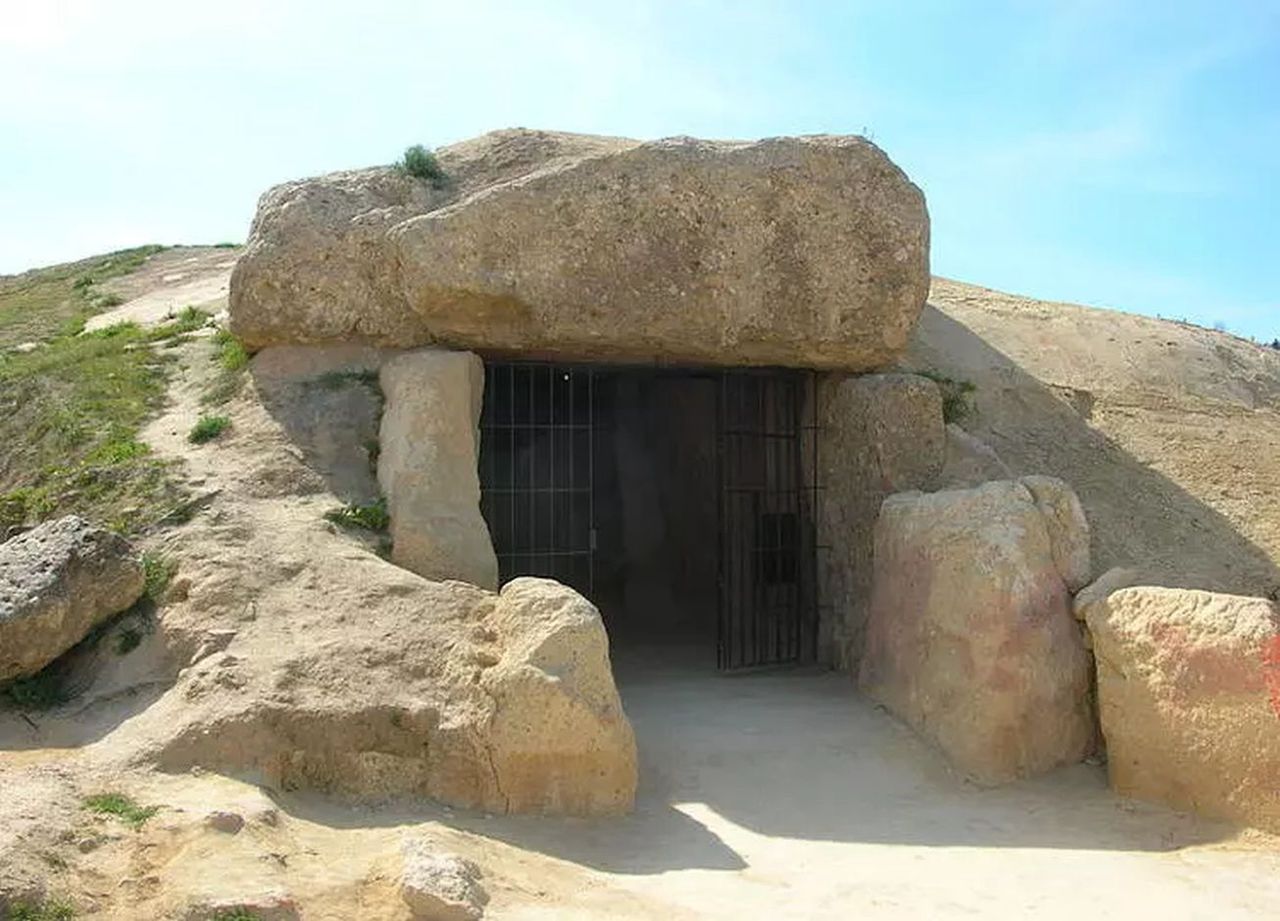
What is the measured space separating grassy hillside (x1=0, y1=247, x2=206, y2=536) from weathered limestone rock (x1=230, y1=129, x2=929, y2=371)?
4.27 ft

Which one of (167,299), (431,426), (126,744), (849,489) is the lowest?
(126,744)

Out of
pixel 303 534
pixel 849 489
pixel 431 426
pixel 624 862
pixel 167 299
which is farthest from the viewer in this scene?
pixel 167 299

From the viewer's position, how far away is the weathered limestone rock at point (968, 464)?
988 centimetres

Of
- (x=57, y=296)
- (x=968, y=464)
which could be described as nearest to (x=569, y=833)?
(x=968, y=464)

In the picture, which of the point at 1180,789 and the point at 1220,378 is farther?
the point at 1220,378

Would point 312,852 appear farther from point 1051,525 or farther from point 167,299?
point 167,299

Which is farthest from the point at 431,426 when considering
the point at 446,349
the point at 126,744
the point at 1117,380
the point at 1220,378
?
the point at 1220,378

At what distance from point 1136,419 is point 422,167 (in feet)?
22.5

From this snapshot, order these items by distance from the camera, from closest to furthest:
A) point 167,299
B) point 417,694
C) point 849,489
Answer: point 417,694
point 849,489
point 167,299

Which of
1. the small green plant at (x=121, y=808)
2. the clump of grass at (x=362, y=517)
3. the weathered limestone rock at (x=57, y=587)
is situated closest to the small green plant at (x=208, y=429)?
the clump of grass at (x=362, y=517)

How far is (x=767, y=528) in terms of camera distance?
11.5 meters

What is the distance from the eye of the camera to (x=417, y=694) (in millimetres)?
6871

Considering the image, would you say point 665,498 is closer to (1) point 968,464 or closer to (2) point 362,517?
(1) point 968,464

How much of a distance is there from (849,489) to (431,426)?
353cm
